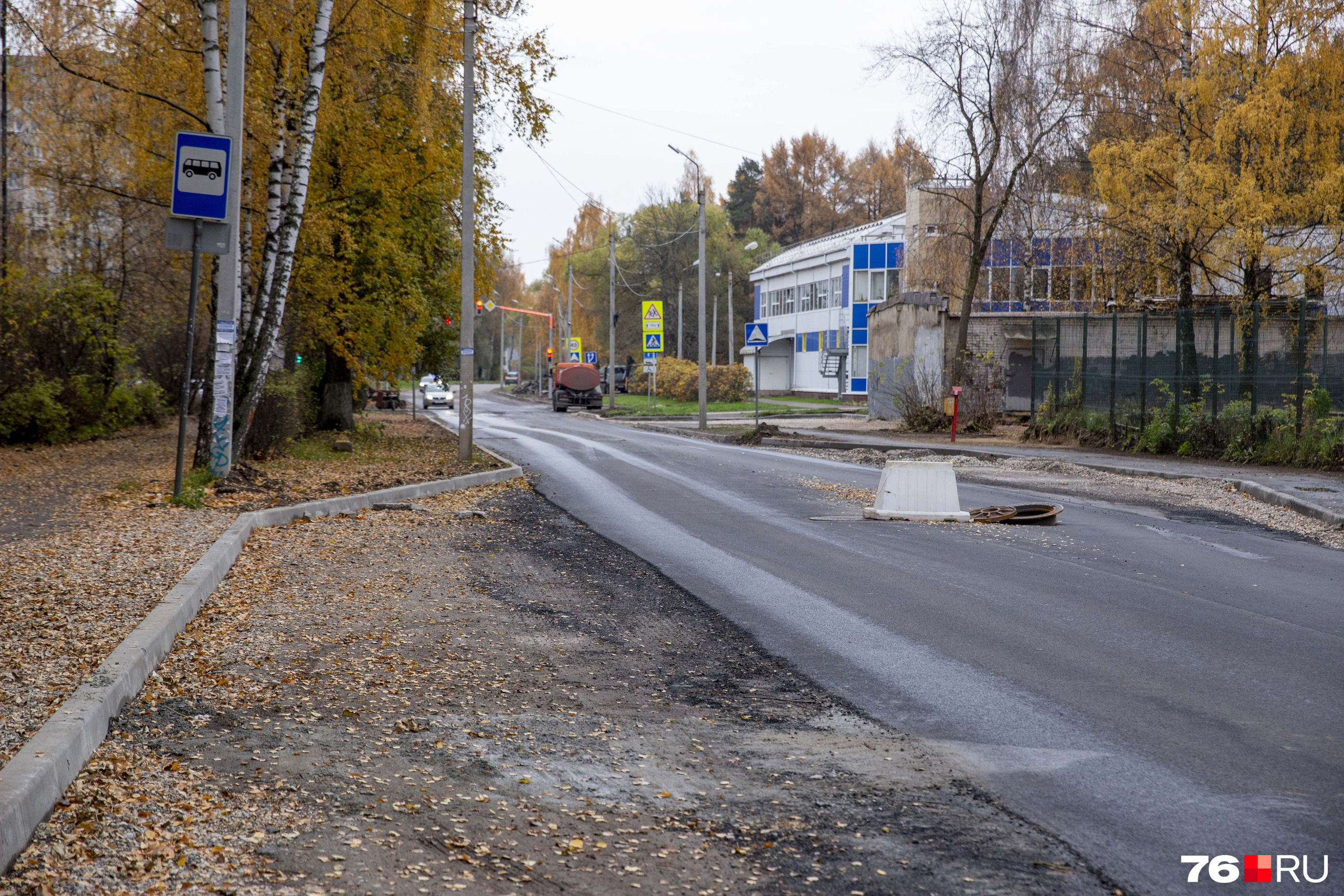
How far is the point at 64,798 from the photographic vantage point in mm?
4164

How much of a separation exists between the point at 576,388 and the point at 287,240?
1679 inches

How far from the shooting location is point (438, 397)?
68.2 m

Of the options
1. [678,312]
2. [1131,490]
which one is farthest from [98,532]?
[678,312]

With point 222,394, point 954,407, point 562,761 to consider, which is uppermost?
point 222,394

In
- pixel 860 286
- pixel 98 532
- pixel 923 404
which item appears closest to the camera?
pixel 98 532

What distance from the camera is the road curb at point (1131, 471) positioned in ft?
47.0

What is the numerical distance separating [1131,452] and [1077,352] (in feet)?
14.9

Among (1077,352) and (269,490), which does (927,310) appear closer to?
(1077,352)

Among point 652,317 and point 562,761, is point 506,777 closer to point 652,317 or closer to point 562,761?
point 562,761

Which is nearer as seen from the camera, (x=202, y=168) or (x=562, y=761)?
(x=562, y=761)

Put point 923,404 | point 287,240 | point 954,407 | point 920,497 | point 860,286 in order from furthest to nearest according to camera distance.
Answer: point 860,286, point 923,404, point 954,407, point 287,240, point 920,497

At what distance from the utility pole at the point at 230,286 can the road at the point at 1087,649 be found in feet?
14.2

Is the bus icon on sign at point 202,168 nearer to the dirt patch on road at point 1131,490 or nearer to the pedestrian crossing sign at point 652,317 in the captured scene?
the dirt patch on road at point 1131,490

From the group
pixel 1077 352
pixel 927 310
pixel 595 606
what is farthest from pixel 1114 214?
pixel 595 606
